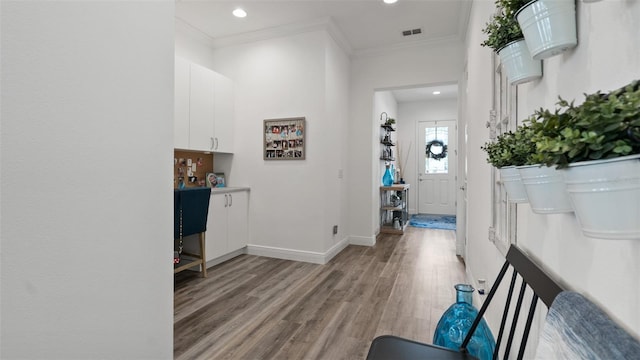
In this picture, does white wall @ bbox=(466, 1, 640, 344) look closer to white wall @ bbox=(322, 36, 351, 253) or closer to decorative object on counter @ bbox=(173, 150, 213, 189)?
white wall @ bbox=(322, 36, 351, 253)

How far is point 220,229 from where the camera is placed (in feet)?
11.5

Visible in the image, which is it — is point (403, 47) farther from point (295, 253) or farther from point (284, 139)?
point (295, 253)

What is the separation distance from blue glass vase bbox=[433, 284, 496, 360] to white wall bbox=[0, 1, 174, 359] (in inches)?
49.4

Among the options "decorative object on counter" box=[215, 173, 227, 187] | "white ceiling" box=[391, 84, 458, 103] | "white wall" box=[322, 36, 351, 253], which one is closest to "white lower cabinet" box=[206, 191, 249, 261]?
"decorative object on counter" box=[215, 173, 227, 187]

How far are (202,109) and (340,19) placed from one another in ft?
6.29

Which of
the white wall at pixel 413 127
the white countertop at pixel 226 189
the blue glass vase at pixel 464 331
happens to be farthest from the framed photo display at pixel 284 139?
the white wall at pixel 413 127

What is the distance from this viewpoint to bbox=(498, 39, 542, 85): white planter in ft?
3.22

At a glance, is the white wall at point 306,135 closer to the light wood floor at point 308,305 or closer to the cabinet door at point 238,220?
the cabinet door at point 238,220

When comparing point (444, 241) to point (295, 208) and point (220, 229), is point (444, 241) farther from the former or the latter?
point (220, 229)

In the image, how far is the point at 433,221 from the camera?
262 inches

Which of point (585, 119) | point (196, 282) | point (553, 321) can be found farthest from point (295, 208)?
point (585, 119)

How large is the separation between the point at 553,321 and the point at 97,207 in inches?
52.7

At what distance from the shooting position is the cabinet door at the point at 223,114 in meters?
3.80

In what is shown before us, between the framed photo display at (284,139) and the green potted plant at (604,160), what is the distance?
3.34m
